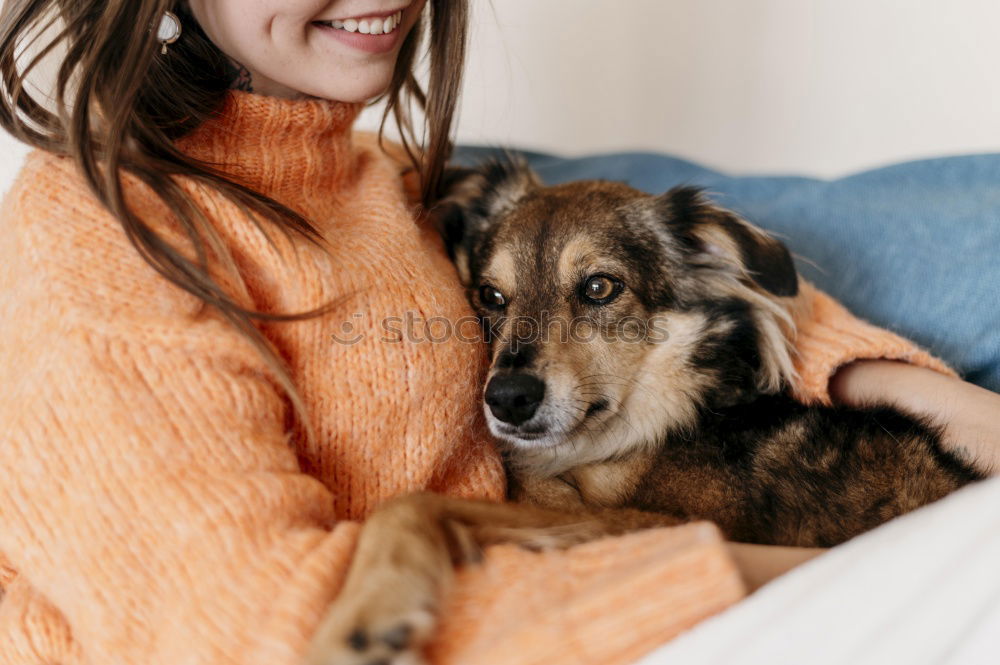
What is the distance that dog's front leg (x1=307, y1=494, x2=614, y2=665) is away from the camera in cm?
88

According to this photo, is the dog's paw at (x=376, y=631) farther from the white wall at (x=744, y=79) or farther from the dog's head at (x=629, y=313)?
the white wall at (x=744, y=79)

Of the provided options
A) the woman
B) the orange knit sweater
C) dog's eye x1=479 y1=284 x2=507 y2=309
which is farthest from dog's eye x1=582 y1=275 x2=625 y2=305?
the orange knit sweater

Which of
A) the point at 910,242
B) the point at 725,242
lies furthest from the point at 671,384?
the point at 910,242

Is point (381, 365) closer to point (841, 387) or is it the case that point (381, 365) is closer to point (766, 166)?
point (841, 387)

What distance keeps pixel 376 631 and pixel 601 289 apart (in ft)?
3.20

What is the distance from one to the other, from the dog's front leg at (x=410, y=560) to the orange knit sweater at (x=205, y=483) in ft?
0.15

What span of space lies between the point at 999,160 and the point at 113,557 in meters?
2.21

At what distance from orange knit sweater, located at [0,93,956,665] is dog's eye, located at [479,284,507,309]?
473mm

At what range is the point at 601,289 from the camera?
5.53 feet

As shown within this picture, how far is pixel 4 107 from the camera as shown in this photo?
1.27 m

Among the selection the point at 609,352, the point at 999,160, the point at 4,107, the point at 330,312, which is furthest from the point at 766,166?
the point at 4,107

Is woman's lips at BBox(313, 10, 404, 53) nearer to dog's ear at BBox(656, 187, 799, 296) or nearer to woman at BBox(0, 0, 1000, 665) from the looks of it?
woman at BBox(0, 0, 1000, 665)

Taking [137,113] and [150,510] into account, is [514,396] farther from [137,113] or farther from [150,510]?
[137,113]

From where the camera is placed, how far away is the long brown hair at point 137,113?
44.5 inches
